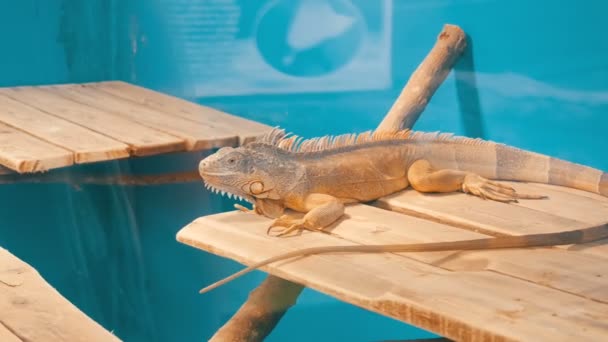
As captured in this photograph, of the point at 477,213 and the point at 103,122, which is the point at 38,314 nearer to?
the point at 477,213

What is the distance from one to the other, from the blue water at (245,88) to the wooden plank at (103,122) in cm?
14

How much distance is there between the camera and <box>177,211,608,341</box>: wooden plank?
1.41m

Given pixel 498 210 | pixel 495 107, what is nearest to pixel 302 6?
pixel 495 107

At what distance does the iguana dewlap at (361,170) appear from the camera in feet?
7.16

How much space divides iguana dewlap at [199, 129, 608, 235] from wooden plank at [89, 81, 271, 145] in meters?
0.65

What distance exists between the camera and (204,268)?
2994mm

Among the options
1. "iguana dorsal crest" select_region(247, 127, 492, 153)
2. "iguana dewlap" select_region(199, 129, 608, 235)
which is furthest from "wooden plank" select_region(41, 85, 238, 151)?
"iguana dewlap" select_region(199, 129, 608, 235)

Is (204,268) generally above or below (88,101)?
below

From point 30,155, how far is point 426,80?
1324 millimetres

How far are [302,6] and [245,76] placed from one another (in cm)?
29

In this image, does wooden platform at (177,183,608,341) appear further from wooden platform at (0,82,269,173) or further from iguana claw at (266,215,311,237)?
wooden platform at (0,82,269,173)

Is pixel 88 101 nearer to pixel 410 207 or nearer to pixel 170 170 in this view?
pixel 170 170

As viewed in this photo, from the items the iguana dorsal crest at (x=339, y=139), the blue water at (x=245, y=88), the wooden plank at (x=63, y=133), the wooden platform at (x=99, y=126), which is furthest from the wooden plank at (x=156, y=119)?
the iguana dorsal crest at (x=339, y=139)

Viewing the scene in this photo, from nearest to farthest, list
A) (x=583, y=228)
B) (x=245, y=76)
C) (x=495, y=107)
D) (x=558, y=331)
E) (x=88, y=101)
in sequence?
(x=558, y=331) → (x=583, y=228) → (x=495, y=107) → (x=245, y=76) → (x=88, y=101)
